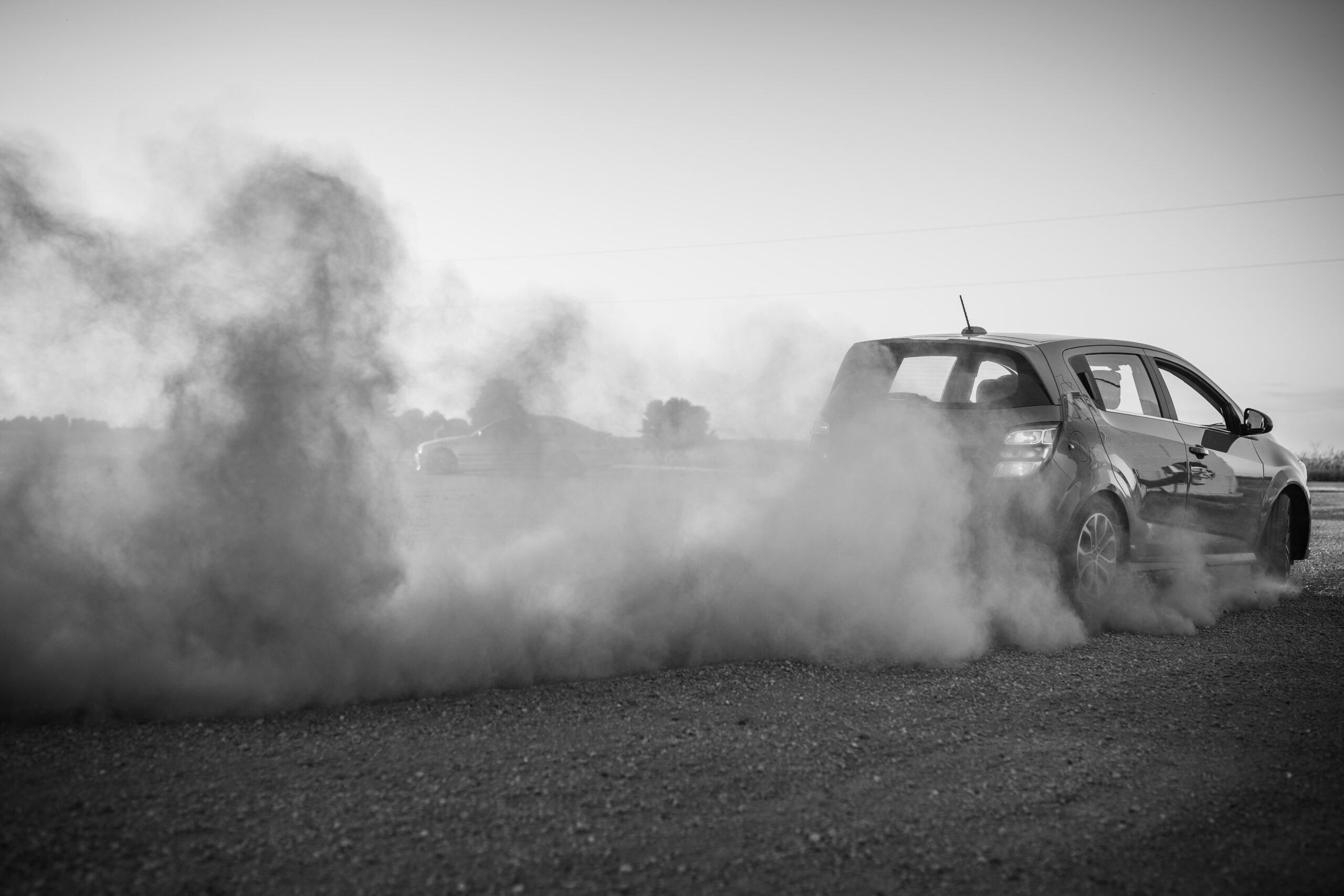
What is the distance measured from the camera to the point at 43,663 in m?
4.15

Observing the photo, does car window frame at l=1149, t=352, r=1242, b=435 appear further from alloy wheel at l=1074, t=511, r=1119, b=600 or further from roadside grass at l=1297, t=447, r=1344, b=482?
roadside grass at l=1297, t=447, r=1344, b=482

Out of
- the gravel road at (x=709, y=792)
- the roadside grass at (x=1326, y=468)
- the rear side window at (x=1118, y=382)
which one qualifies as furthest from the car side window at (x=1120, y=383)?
the roadside grass at (x=1326, y=468)

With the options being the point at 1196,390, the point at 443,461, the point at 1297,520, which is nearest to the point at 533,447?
the point at 443,461

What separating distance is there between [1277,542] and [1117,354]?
2.69m

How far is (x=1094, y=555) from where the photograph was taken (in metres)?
6.51

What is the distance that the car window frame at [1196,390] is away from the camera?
25.0 feet

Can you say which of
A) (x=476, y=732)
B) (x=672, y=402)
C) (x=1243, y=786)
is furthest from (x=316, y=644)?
(x=1243, y=786)

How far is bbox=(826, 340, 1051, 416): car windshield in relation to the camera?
256 inches

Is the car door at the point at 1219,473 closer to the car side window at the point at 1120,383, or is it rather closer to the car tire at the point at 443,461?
the car side window at the point at 1120,383

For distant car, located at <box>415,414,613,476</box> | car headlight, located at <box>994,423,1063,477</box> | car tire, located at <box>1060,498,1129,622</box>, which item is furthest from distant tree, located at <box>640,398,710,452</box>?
car tire, located at <box>1060,498,1129,622</box>

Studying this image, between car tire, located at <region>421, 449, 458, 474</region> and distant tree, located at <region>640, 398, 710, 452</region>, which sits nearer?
car tire, located at <region>421, 449, 458, 474</region>

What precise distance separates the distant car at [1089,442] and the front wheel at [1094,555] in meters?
0.01

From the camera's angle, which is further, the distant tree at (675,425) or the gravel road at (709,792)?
the distant tree at (675,425)

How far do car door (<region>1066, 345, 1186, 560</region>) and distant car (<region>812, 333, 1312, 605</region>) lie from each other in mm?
12
